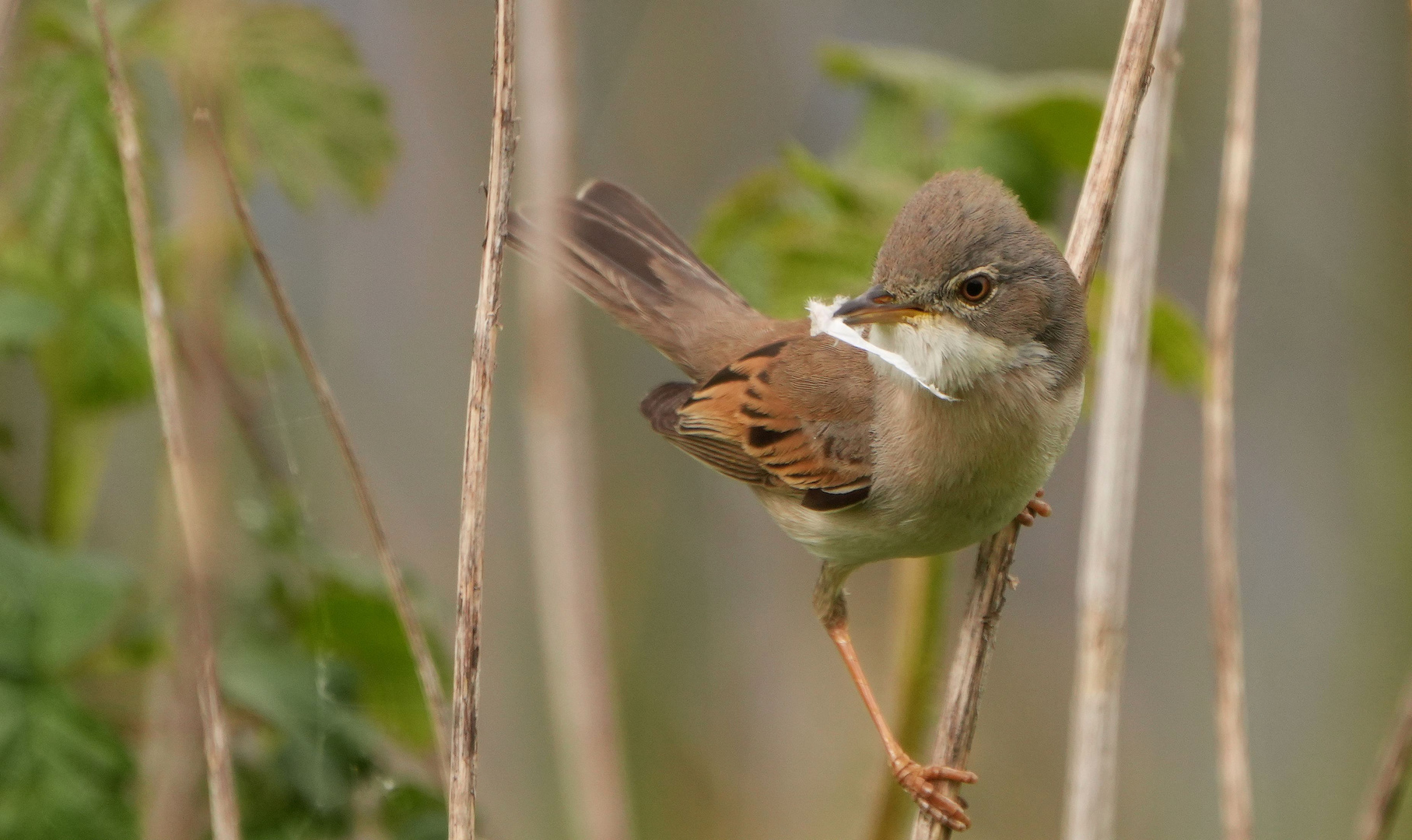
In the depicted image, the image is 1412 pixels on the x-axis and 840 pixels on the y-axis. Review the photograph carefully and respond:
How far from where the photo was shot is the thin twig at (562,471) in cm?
215

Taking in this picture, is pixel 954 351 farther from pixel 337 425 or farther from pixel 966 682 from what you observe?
pixel 337 425

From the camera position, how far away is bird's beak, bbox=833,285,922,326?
2307mm

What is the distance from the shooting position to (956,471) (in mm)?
2449

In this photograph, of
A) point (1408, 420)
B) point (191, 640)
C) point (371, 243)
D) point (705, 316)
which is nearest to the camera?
point (191, 640)

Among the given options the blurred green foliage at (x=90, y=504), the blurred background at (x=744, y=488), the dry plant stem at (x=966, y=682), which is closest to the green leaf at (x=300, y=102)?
the blurred green foliage at (x=90, y=504)

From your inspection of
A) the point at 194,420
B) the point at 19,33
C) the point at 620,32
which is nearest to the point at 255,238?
the point at 194,420

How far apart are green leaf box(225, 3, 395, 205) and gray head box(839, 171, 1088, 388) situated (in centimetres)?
113

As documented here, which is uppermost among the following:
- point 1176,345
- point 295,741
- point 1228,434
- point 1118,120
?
point 1118,120

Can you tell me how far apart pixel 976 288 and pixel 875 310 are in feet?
0.65

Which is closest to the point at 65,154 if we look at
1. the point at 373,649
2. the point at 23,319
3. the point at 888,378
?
the point at 23,319

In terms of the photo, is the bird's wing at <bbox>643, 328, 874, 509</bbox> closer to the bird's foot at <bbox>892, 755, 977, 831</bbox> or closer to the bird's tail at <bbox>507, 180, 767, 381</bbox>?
the bird's tail at <bbox>507, 180, 767, 381</bbox>

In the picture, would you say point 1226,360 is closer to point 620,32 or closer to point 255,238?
point 255,238

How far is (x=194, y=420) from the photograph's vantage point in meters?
2.16

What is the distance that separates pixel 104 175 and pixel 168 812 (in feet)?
3.92
